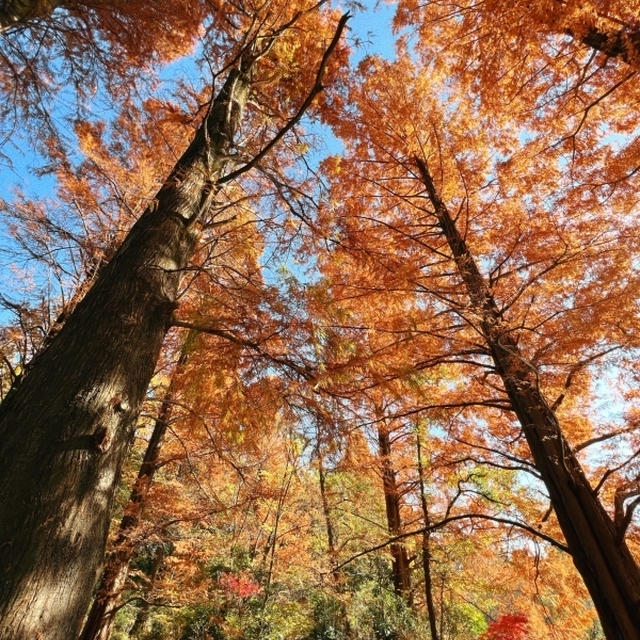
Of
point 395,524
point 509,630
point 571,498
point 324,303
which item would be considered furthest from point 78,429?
point 395,524

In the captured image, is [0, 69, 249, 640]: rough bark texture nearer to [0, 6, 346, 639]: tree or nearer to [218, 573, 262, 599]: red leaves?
[0, 6, 346, 639]: tree

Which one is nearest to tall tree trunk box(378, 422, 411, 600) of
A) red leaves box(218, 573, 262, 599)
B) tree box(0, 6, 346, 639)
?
red leaves box(218, 573, 262, 599)

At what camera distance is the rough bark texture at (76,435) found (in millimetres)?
1278

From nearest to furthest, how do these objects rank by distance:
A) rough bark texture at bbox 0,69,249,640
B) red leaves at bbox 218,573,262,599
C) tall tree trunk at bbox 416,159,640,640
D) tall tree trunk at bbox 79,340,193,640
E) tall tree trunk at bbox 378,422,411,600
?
1. rough bark texture at bbox 0,69,249,640
2. tall tree trunk at bbox 416,159,640,640
3. tall tree trunk at bbox 79,340,193,640
4. red leaves at bbox 218,573,262,599
5. tall tree trunk at bbox 378,422,411,600

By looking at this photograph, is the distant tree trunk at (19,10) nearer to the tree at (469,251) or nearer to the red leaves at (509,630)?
the tree at (469,251)

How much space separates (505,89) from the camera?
15.2 feet

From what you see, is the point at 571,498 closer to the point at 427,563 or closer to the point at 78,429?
the point at 78,429

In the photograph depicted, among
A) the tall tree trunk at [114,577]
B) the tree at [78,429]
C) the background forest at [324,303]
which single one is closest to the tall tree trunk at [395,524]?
the background forest at [324,303]

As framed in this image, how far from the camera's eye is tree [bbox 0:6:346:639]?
129 cm

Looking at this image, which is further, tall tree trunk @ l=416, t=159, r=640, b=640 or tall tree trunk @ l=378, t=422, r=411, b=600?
tall tree trunk @ l=378, t=422, r=411, b=600

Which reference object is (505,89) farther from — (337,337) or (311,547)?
(311,547)

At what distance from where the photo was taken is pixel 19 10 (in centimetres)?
275

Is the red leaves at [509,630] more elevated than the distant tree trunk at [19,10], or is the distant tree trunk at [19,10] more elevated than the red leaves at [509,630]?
the distant tree trunk at [19,10]

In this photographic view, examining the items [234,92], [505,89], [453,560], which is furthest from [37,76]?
[453,560]
